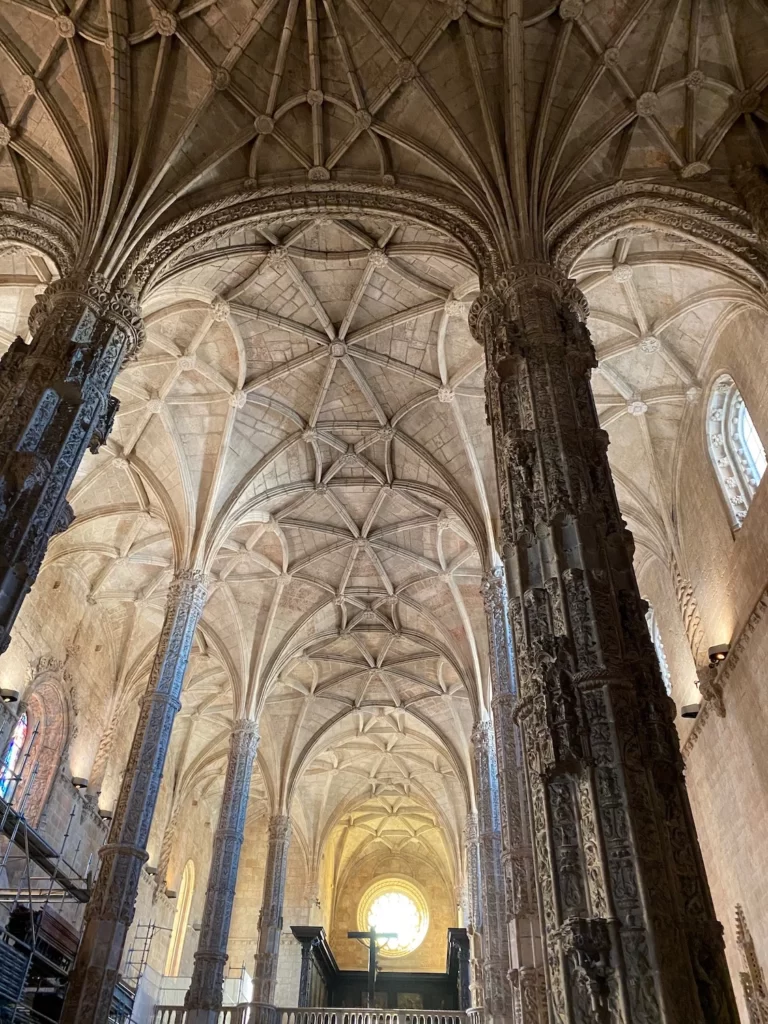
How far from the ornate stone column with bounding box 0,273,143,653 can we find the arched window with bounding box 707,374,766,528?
38.4 feet

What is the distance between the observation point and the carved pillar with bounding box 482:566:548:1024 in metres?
12.2

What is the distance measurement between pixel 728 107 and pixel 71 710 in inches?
820

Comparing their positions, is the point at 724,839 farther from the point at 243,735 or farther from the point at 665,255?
the point at 243,735

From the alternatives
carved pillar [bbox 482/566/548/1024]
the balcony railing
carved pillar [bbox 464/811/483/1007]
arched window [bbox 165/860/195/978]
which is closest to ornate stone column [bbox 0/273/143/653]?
carved pillar [bbox 482/566/548/1024]

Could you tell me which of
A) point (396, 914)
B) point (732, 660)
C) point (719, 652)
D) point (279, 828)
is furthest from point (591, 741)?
point (396, 914)

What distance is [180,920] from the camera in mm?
30516

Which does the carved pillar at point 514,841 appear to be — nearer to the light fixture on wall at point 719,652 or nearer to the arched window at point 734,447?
the light fixture on wall at point 719,652

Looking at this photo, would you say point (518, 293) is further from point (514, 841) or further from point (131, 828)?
point (131, 828)

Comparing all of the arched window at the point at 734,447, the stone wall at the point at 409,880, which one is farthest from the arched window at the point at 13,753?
the stone wall at the point at 409,880

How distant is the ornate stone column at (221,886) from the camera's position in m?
18.5

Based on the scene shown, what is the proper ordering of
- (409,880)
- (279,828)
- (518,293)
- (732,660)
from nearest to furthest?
1. (518,293)
2. (732,660)
3. (279,828)
4. (409,880)

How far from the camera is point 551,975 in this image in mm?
6129

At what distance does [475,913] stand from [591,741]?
18.4m

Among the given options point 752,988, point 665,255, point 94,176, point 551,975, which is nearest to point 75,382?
point 94,176
